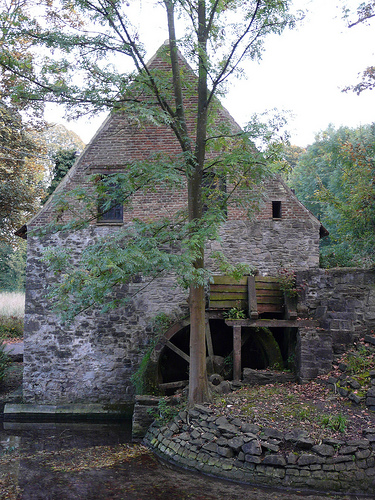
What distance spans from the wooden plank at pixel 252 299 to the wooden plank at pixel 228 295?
19 centimetres

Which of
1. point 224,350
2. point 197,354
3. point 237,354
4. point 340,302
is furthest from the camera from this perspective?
point 224,350

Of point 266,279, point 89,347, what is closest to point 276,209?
point 266,279

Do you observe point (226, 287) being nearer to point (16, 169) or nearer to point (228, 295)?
point (228, 295)

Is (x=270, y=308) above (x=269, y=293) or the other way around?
the other way around

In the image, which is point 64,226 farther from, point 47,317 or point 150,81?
point 47,317

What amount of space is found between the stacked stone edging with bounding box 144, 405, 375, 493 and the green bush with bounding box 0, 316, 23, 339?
11.5 m

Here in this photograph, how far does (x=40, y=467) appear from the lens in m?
6.84

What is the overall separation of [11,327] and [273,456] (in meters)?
13.7

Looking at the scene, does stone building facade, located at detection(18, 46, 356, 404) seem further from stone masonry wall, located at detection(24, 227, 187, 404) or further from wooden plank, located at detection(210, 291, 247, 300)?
wooden plank, located at detection(210, 291, 247, 300)

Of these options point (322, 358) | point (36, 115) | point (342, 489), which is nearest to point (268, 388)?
point (322, 358)

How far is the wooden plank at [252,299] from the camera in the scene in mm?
8773

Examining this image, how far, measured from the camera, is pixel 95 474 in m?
6.54

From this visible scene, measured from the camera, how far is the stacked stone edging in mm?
5992

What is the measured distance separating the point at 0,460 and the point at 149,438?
92.6 inches
